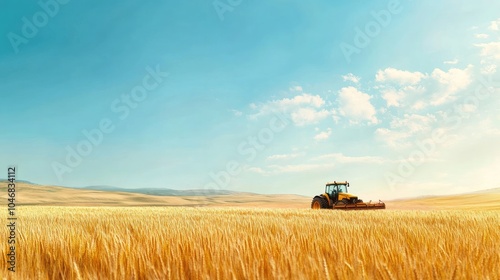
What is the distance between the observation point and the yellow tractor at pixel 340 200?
21.2 metres

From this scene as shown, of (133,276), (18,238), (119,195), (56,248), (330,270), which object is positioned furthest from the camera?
(119,195)

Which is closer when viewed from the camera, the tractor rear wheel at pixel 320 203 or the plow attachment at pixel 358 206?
the plow attachment at pixel 358 206

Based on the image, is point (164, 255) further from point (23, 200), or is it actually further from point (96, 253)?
point (23, 200)

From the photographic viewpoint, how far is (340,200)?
21.8 meters

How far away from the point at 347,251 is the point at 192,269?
52.5 inches

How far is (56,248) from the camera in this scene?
3807 millimetres

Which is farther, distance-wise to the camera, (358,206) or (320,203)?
(320,203)

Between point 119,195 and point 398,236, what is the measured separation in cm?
8269

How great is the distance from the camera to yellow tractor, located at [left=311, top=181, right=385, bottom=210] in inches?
837

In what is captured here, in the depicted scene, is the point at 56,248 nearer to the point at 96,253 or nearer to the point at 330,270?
the point at 96,253

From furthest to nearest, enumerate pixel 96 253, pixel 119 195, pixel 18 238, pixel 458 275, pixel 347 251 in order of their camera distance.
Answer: pixel 119 195 < pixel 18 238 < pixel 96 253 < pixel 347 251 < pixel 458 275

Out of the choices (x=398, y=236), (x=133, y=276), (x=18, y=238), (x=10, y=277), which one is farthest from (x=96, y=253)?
(x=398, y=236)

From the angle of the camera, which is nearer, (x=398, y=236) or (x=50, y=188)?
(x=398, y=236)

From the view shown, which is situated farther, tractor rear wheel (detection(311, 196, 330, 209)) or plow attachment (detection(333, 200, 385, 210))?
tractor rear wheel (detection(311, 196, 330, 209))
